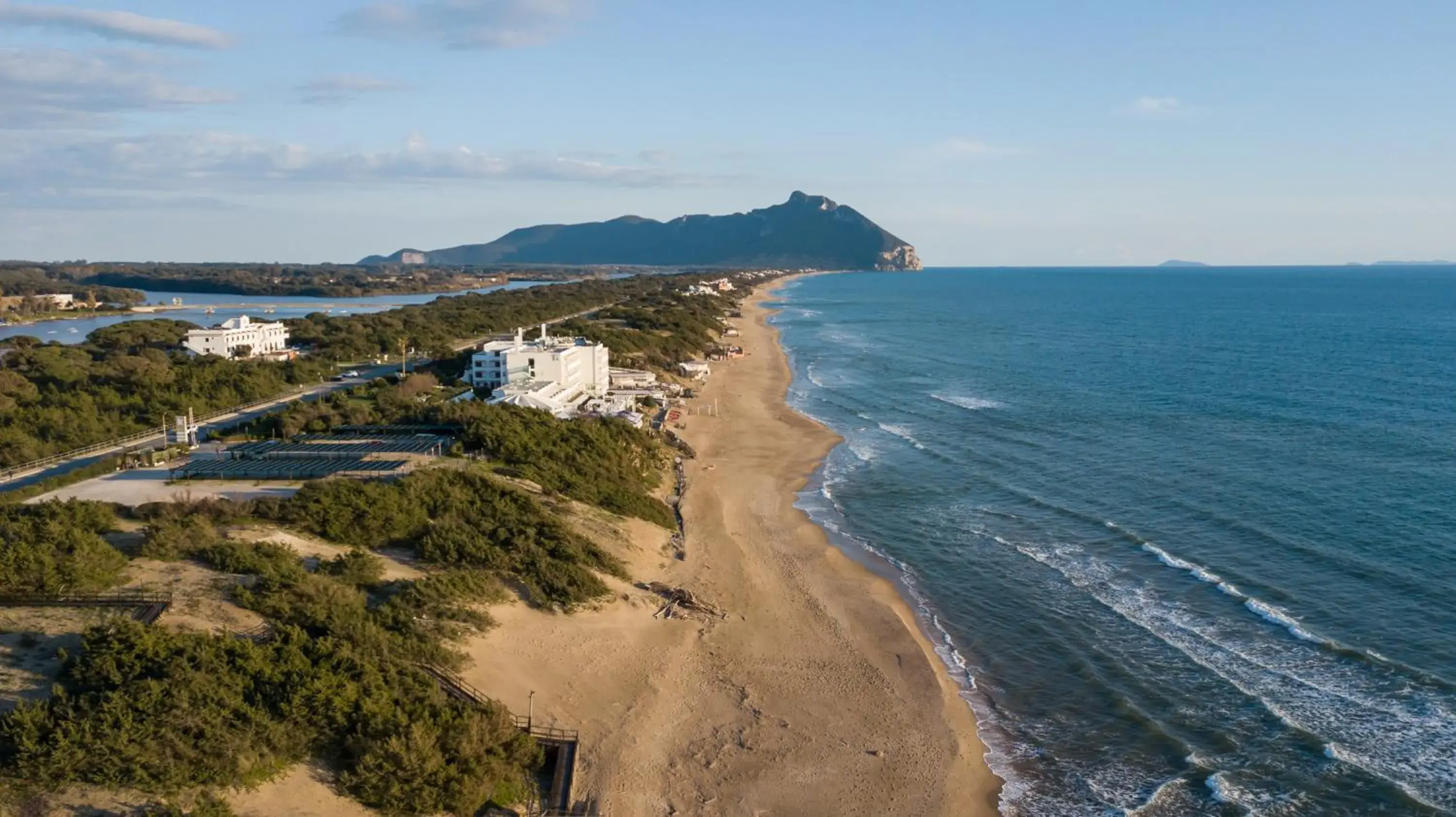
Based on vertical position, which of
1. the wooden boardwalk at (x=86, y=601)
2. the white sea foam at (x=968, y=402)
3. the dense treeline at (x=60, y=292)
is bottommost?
the white sea foam at (x=968, y=402)

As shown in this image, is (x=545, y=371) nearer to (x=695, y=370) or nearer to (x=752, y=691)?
(x=695, y=370)

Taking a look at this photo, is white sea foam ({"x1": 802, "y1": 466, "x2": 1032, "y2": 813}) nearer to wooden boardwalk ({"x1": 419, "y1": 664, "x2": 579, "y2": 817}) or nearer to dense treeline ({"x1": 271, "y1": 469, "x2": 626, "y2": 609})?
wooden boardwalk ({"x1": 419, "y1": 664, "x2": 579, "y2": 817})

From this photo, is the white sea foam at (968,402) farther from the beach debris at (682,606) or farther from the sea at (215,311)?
the sea at (215,311)

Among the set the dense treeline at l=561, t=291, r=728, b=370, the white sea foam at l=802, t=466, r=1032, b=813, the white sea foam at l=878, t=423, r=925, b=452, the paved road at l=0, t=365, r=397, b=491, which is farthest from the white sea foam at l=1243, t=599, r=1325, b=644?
the dense treeline at l=561, t=291, r=728, b=370

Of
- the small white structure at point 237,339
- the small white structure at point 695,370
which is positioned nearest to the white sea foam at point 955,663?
the small white structure at point 695,370

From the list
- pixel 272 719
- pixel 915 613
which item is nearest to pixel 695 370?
pixel 915 613

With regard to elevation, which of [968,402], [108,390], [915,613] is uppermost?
[108,390]

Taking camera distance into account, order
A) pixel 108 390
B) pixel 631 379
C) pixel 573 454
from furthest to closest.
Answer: pixel 631 379 < pixel 108 390 < pixel 573 454
